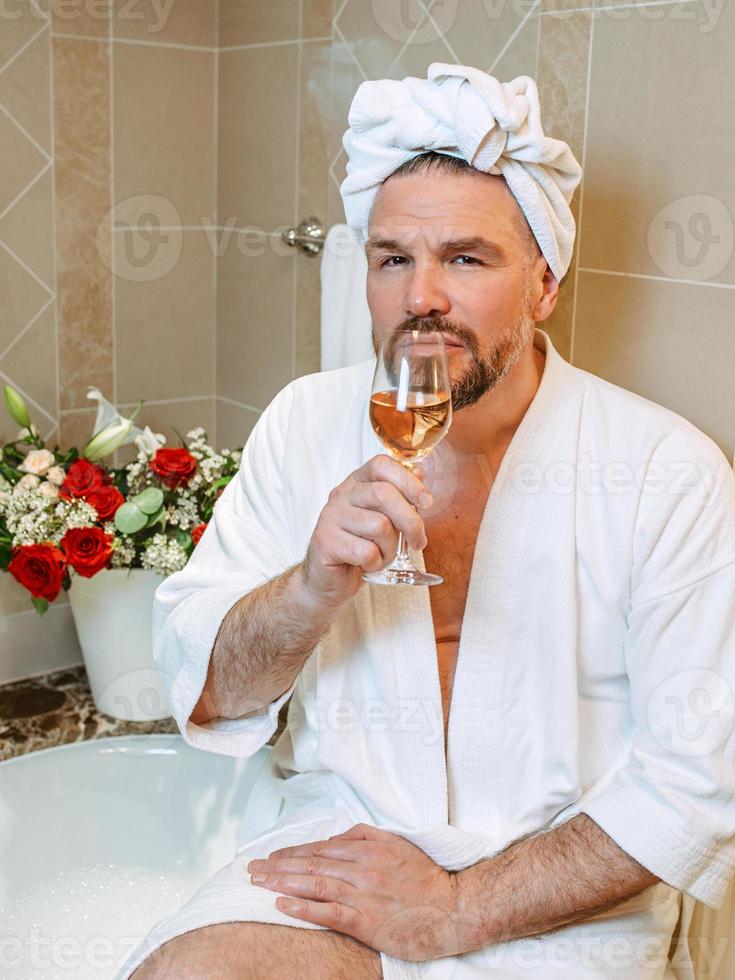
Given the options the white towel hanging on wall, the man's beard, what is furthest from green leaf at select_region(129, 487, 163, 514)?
the man's beard

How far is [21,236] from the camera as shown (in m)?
2.32

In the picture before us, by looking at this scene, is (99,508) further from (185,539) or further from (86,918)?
(86,918)

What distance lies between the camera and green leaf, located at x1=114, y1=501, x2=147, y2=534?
6.95ft

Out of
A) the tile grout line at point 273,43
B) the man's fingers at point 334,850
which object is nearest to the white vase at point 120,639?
the man's fingers at point 334,850

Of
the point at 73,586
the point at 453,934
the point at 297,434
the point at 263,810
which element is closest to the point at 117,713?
the point at 73,586

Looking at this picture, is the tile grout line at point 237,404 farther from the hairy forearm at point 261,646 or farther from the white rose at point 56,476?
the hairy forearm at point 261,646

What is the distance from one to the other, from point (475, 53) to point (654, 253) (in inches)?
19.9

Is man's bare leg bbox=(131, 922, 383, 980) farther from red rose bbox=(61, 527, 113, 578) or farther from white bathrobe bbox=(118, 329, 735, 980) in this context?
red rose bbox=(61, 527, 113, 578)

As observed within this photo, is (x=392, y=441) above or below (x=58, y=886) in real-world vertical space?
above

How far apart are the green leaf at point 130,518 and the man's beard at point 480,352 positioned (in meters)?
0.72

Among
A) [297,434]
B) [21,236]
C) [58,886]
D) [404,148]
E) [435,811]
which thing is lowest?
[58,886]

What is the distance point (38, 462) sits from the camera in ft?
7.11

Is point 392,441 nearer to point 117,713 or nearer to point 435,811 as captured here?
point 435,811

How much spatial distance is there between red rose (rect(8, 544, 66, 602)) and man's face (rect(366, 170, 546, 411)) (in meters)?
0.85
